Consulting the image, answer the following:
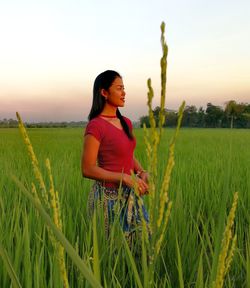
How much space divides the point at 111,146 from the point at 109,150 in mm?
25

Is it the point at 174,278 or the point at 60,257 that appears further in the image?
the point at 174,278

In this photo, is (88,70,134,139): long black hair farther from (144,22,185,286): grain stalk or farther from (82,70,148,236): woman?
(144,22,185,286): grain stalk

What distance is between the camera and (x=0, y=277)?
1.30 metres

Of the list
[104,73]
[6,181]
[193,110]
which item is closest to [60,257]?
[104,73]

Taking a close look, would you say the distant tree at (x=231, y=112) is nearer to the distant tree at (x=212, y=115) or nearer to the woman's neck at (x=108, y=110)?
the woman's neck at (x=108, y=110)

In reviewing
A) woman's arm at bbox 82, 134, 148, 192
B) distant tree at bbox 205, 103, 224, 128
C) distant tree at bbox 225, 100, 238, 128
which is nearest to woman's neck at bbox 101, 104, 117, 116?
woman's arm at bbox 82, 134, 148, 192

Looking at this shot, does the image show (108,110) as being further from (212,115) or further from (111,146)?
(212,115)

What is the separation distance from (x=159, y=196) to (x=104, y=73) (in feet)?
5.39

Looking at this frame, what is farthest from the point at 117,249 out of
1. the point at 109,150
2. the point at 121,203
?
the point at 109,150

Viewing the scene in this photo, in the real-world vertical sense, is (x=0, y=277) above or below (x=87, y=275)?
below

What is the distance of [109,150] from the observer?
1.92 metres

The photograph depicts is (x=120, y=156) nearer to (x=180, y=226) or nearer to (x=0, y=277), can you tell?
(x=180, y=226)

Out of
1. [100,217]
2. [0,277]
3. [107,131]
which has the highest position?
[107,131]

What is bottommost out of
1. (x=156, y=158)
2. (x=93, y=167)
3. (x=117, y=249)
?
(x=117, y=249)
